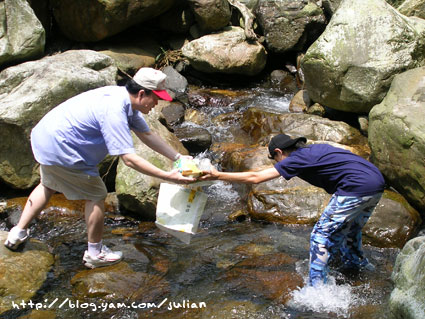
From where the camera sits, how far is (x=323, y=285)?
4352mm

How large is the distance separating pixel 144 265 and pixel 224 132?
4818 mm

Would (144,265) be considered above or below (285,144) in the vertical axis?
below

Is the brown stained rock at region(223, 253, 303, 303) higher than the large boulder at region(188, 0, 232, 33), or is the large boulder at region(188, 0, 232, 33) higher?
the large boulder at region(188, 0, 232, 33)

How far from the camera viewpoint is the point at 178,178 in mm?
4141

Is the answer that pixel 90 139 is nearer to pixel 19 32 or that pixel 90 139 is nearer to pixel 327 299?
pixel 327 299

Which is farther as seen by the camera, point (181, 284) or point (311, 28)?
point (311, 28)

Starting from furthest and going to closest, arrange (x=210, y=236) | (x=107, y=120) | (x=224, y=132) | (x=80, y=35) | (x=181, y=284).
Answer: (x=80, y=35) < (x=224, y=132) < (x=210, y=236) < (x=181, y=284) < (x=107, y=120)

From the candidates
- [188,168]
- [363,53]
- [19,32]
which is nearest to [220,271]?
[188,168]

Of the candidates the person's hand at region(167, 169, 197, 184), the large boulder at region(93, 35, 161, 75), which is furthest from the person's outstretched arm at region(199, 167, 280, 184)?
the large boulder at region(93, 35, 161, 75)

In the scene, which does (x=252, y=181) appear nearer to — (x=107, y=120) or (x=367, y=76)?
(x=107, y=120)

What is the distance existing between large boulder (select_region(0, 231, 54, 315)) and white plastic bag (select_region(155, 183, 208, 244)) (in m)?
1.28

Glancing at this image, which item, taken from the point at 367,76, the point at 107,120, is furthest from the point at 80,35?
the point at 107,120

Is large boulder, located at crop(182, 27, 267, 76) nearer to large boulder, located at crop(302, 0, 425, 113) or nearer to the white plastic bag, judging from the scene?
large boulder, located at crop(302, 0, 425, 113)

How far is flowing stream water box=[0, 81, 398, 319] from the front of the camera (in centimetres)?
422
